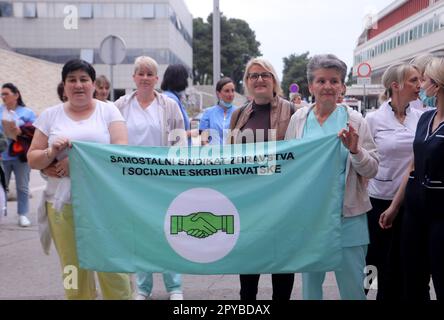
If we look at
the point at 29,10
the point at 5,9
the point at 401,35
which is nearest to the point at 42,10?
the point at 29,10

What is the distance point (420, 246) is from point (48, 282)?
11.4 ft

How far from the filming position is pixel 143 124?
4.12m

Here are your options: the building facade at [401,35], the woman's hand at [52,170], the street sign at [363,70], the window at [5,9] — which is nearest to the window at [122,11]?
the window at [5,9]

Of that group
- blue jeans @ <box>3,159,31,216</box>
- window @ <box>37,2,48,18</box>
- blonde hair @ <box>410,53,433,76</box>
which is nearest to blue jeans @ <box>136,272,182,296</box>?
blonde hair @ <box>410,53,433,76</box>

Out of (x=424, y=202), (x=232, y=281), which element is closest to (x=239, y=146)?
(x=424, y=202)

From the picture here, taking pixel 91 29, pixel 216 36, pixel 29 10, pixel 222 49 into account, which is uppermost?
pixel 222 49

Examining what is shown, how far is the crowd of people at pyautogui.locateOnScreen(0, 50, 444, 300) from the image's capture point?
2887mm

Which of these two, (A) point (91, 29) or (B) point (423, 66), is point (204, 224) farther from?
(A) point (91, 29)

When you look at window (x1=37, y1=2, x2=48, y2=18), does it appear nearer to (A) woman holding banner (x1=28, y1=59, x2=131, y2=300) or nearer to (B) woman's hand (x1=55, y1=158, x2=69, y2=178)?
(A) woman holding banner (x1=28, y1=59, x2=131, y2=300)

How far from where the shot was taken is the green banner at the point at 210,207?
10.2 ft

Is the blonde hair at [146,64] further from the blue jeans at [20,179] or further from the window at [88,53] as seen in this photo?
the window at [88,53]

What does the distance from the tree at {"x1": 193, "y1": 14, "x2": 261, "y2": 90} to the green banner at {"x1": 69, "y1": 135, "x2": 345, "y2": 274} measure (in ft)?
241

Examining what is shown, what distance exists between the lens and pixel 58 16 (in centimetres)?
4603

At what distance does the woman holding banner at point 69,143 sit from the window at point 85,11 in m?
45.9
